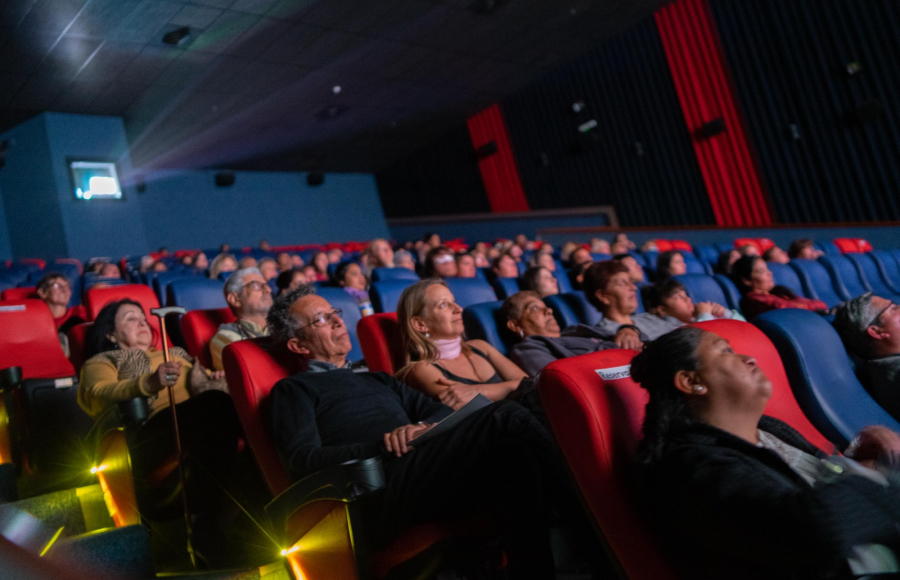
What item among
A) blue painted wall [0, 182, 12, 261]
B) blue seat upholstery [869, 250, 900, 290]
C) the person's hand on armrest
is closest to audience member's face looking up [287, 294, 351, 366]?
the person's hand on armrest

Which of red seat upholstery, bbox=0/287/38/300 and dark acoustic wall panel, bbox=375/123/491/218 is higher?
dark acoustic wall panel, bbox=375/123/491/218

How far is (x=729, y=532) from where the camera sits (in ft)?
3.09

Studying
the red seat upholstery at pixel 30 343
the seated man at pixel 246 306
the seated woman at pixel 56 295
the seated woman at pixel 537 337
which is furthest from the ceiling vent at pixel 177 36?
the seated woman at pixel 537 337

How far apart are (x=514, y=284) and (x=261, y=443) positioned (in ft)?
6.76

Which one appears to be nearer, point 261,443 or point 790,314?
point 261,443

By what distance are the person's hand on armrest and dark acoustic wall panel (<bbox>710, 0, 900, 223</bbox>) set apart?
22.0 ft

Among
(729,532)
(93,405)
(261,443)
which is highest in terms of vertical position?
(93,405)

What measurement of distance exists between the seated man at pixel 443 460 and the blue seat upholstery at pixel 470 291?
57.6 inches

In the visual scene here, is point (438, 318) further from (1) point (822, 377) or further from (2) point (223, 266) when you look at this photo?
(2) point (223, 266)

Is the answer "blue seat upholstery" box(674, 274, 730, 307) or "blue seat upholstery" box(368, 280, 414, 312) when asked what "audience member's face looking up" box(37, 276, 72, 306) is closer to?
"blue seat upholstery" box(368, 280, 414, 312)

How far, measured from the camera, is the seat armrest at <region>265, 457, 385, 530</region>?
1.19 m

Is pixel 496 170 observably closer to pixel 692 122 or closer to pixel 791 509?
pixel 692 122

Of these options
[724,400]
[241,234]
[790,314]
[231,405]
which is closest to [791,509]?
[724,400]

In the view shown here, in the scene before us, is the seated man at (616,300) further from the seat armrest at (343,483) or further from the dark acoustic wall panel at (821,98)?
the dark acoustic wall panel at (821,98)
